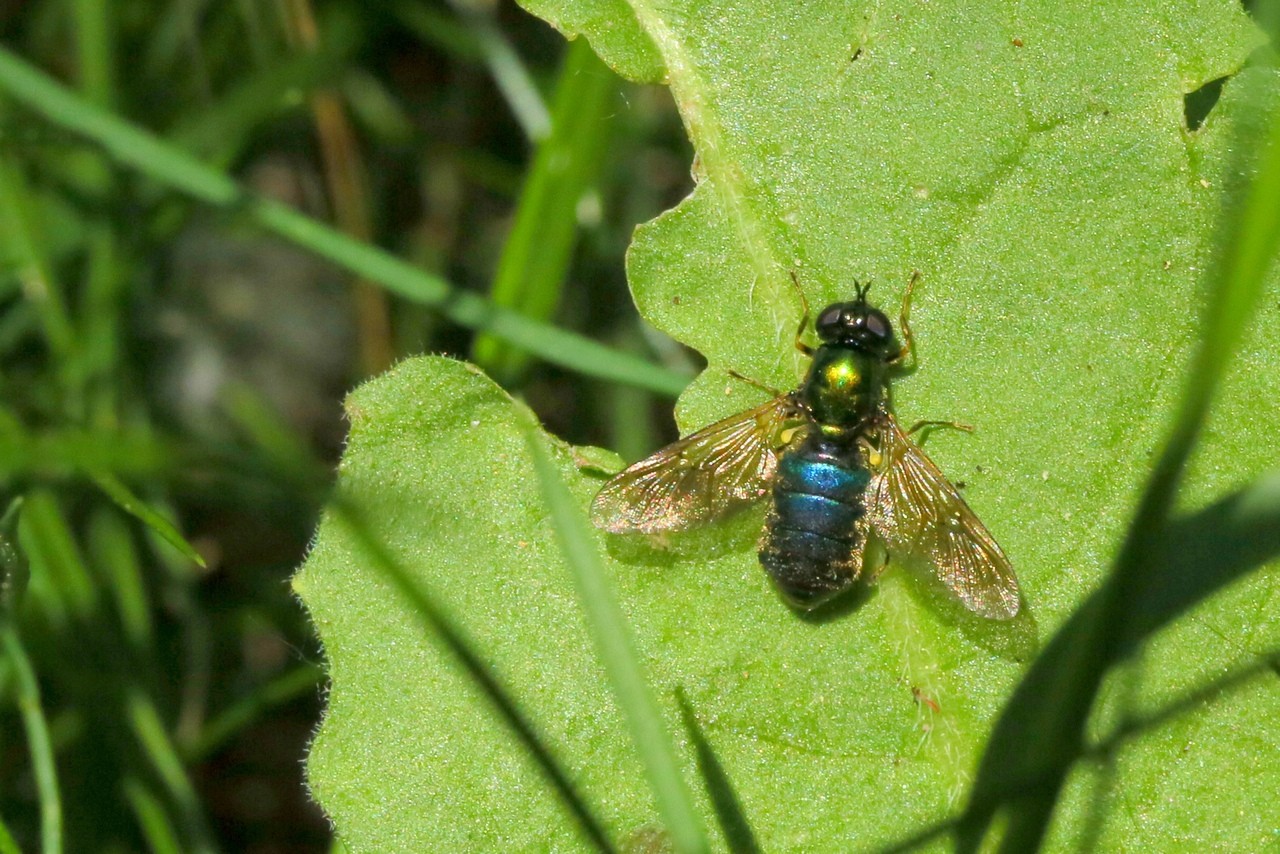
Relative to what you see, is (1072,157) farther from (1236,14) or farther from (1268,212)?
(1268,212)

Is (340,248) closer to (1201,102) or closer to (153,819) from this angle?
(153,819)

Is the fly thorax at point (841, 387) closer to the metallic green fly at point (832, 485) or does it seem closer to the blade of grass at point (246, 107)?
the metallic green fly at point (832, 485)

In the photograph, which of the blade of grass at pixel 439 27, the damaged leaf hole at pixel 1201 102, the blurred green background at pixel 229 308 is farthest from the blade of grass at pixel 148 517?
the damaged leaf hole at pixel 1201 102

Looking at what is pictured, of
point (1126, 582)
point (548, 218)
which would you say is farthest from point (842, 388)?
point (1126, 582)

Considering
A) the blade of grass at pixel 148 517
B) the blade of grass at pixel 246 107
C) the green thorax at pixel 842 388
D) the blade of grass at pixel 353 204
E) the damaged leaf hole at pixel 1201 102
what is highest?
the blade of grass at pixel 246 107

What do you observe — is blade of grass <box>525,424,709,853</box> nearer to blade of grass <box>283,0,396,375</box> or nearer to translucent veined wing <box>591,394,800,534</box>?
translucent veined wing <box>591,394,800,534</box>
